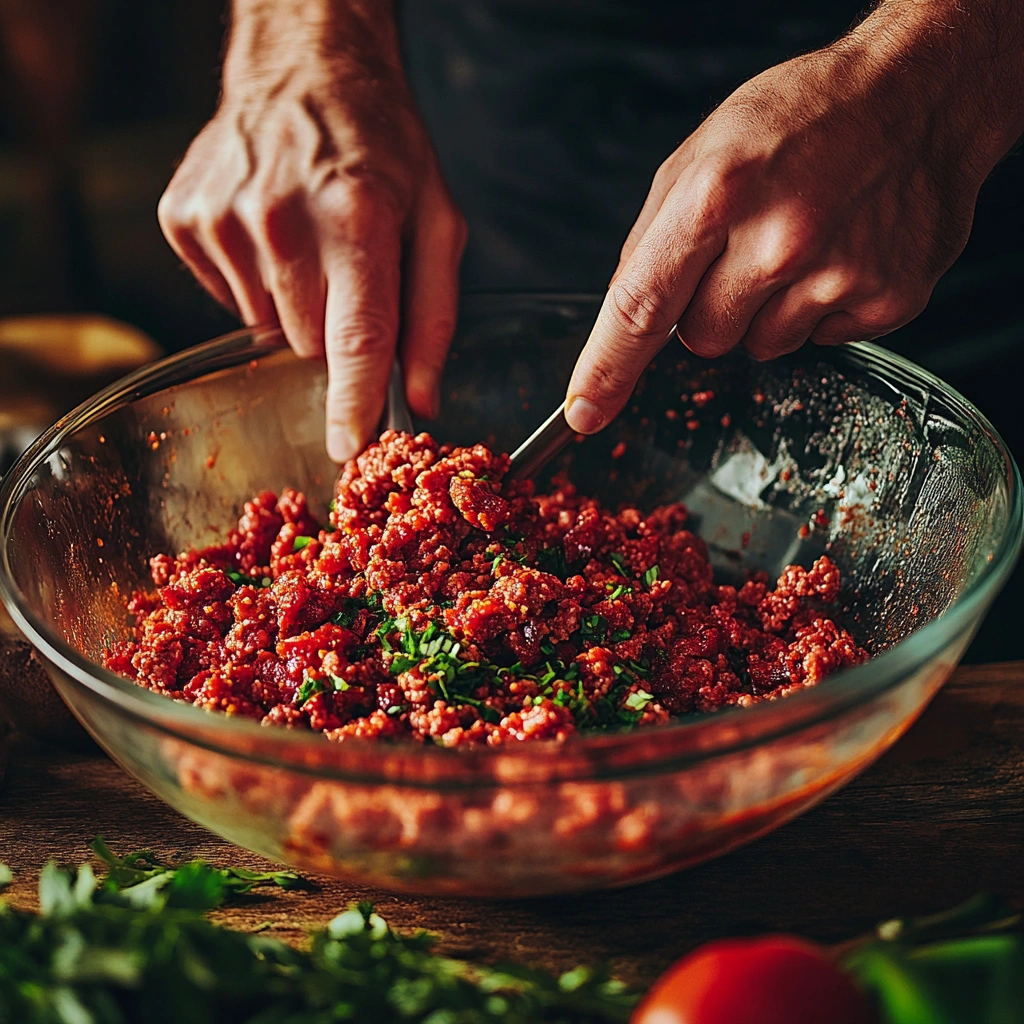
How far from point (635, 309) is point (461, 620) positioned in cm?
50

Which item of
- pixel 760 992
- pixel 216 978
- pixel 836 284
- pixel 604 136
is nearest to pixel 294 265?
pixel 836 284

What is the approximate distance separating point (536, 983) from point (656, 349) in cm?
88

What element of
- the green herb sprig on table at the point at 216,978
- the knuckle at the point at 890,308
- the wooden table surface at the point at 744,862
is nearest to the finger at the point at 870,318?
the knuckle at the point at 890,308

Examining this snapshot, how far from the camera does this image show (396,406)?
192 centimetres

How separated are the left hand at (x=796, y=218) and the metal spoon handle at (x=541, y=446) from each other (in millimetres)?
117

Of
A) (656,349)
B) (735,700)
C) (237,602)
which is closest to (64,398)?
(237,602)

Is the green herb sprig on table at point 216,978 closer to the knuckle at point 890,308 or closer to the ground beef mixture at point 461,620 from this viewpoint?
the ground beef mixture at point 461,620

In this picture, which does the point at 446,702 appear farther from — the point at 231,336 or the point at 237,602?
the point at 231,336

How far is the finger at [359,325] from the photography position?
5.86ft

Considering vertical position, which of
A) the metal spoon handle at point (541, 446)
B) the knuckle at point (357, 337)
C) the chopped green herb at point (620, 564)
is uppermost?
the knuckle at point (357, 337)

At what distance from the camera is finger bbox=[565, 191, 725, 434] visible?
4.80 ft

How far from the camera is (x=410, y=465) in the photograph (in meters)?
1.68

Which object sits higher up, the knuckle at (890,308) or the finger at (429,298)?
the finger at (429,298)

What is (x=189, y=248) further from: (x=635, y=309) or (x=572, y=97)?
(x=572, y=97)
